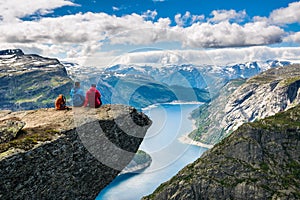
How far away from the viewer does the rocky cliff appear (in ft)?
48.6

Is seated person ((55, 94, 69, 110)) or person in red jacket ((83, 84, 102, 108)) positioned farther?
seated person ((55, 94, 69, 110))

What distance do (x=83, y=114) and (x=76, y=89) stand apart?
2.78 m

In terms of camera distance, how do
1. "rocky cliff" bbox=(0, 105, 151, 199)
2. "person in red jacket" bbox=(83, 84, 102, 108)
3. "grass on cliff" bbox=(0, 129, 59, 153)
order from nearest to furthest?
"rocky cliff" bbox=(0, 105, 151, 199) → "grass on cliff" bbox=(0, 129, 59, 153) → "person in red jacket" bbox=(83, 84, 102, 108)

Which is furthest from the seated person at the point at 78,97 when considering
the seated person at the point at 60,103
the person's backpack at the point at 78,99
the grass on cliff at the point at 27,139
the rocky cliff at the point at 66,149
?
the grass on cliff at the point at 27,139

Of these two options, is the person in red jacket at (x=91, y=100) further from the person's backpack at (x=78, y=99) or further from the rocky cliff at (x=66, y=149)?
the rocky cliff at (x=66, y=149)

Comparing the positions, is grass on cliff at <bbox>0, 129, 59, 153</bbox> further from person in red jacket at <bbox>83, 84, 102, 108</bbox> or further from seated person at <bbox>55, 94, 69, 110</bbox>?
person in red jacket at <bbox>83, 84, 102, 108</bbox>

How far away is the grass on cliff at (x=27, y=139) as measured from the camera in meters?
15.0

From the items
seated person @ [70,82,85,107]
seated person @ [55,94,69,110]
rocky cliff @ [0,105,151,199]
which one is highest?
seated person @ [70,82,85,107]

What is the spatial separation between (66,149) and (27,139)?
217 cm

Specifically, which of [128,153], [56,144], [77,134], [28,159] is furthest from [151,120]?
[28,159]

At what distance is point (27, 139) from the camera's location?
15.8 m

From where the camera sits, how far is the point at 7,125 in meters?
16.7

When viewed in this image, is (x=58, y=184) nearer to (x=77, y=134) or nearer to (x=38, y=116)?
(x=77, y=134)

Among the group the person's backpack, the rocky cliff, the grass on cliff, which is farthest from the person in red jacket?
the grass on cliff
